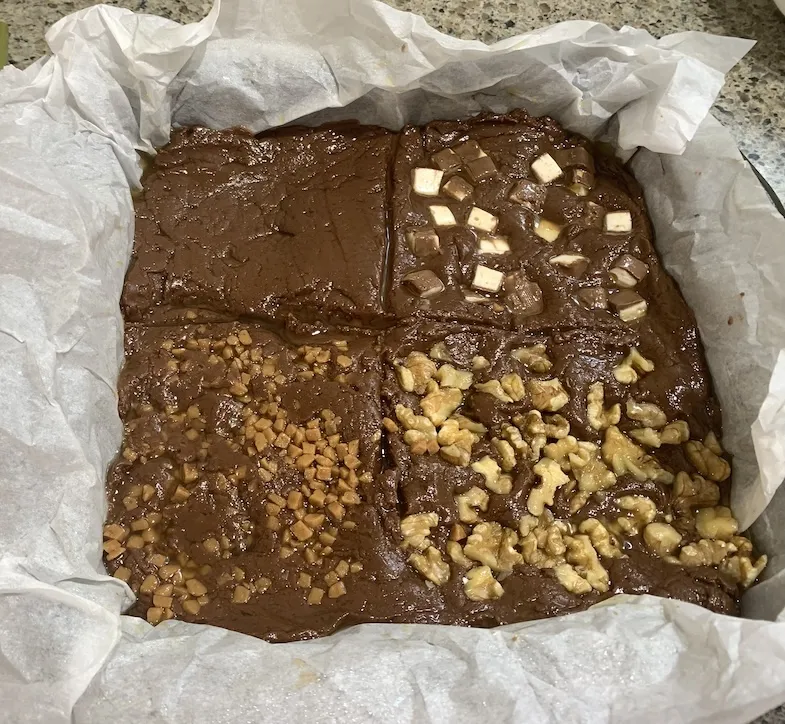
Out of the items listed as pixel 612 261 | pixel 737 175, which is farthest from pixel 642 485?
pixel 737 175

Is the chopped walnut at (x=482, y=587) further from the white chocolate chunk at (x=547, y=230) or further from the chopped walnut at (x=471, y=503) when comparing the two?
the white chocolate chunk at (x=547, y=230)

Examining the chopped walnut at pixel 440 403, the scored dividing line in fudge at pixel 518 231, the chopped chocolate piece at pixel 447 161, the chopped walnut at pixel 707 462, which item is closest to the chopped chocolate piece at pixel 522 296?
the scored dividing line in fudge at pixel 518 231

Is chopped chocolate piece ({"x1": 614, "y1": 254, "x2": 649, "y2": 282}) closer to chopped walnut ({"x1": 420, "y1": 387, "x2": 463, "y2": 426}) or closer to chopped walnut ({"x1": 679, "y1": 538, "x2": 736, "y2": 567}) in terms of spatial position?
chopped walnut ({"x1": 420, "y1": 387, "x2": 463, "y2": 426})

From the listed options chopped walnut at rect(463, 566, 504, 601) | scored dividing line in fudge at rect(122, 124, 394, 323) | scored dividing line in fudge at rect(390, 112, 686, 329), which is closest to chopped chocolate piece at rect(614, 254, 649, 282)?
scored dividing line in fudge at rect(390, 112, 686, 329)

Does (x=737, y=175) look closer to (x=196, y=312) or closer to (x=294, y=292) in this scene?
(x=294, y=292)

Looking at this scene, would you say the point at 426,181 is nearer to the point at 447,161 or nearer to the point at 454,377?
the point at 447,161
